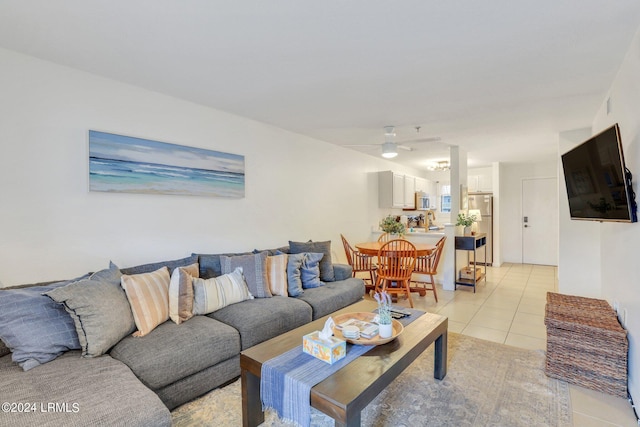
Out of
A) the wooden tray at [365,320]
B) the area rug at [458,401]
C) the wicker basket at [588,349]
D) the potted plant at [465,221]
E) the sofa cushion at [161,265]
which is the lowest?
the area rug at [458,401]

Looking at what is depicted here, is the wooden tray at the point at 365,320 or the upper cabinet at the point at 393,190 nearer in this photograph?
the wooden tray at the point at 365,320

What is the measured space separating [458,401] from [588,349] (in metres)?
1.03

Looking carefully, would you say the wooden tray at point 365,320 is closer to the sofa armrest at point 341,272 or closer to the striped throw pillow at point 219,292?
the striped throw pillow at point 219,292

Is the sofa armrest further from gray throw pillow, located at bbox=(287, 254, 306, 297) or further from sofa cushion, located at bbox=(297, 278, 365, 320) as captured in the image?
Result: gray throw pillow, located at bbox=(287, 254, 306, 297)

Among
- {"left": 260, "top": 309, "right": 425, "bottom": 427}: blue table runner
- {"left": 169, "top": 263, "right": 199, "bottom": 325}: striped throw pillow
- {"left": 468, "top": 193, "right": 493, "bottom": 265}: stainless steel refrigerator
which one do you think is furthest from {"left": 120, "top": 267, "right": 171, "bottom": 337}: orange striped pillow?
{"left": 468, "top": 193, "right": 493, "bottom": 265}: stainless steel refrigerator

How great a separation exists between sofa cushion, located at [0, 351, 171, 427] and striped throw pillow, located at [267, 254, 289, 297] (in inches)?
59.8

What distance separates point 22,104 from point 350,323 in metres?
2.64

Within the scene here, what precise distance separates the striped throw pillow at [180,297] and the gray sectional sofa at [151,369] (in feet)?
0.20

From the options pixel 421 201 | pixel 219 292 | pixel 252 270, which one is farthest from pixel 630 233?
pixel 421 201

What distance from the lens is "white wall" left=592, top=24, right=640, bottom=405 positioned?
196 cm

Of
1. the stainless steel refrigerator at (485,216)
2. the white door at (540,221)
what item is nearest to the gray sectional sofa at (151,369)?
the stainless steel refrigerator at (485,216)

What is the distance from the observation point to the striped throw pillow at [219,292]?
2.50m

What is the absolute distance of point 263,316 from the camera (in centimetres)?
250

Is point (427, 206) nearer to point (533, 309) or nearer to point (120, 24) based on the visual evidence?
point (533, 309)
